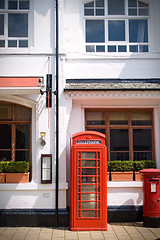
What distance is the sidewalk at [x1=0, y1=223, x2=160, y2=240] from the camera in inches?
293

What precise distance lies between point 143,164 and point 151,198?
4.40 ft

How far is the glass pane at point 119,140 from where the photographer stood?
31.6ft

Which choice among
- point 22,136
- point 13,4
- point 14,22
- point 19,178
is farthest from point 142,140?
point 13,4

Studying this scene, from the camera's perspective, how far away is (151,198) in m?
8.34

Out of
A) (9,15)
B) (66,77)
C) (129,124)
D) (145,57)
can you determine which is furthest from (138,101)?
(9,15)

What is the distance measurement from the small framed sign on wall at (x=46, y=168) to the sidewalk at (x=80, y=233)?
4.73 ft

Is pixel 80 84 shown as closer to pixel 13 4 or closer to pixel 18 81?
pixel 18 81

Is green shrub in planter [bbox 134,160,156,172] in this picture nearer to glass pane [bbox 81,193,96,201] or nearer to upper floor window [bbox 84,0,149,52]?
glass pane [bbox 81,193,96,201]

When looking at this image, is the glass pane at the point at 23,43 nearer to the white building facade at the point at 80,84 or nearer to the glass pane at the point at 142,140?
the white building facade at the point at 80,84

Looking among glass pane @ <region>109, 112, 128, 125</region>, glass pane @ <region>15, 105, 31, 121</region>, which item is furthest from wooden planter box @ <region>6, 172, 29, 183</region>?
glass pane @ <region>109, 112, 128, 125</region>

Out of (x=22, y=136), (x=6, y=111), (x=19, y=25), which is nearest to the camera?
(x=22, y=136)

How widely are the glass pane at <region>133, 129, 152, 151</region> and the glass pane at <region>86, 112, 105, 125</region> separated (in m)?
1.19

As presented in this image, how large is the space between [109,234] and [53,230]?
162 centimetres

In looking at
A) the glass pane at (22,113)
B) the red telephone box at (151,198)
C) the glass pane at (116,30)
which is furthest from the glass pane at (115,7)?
the red telephone box at (151,198)
